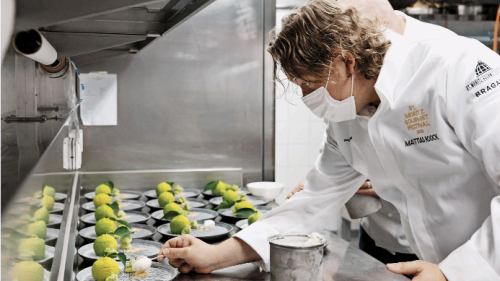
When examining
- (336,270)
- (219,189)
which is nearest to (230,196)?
(219,189)

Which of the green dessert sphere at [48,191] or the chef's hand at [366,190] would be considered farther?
the chef's hand at [366,190]

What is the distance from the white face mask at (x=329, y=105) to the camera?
3.58 ft

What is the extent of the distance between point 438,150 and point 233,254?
0.62 m

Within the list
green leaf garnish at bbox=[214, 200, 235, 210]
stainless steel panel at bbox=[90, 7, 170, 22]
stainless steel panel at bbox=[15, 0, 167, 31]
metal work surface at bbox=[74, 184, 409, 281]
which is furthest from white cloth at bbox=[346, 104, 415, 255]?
stainless steel panel at bbox=[15, 0, 167, 31]

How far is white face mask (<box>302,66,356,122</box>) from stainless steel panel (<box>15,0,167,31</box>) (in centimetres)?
55

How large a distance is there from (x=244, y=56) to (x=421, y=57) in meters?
1.56

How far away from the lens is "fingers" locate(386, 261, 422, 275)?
0.90 meters

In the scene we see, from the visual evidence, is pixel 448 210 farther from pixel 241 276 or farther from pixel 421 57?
pixel 241 276

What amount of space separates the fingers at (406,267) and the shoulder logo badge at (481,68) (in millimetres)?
433

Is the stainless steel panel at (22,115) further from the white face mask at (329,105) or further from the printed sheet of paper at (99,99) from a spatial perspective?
the printed sheet of paper at (99,99)

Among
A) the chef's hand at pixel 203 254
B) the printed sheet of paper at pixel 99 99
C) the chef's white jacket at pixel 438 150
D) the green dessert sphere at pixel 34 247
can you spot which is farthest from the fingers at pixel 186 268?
the printed sheet of paper at pixel 99 99

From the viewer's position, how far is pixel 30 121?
825 mm

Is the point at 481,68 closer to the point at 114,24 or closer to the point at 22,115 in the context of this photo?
the point at 22,115

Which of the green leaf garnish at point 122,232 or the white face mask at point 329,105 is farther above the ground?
the white face mask at point 329,105
